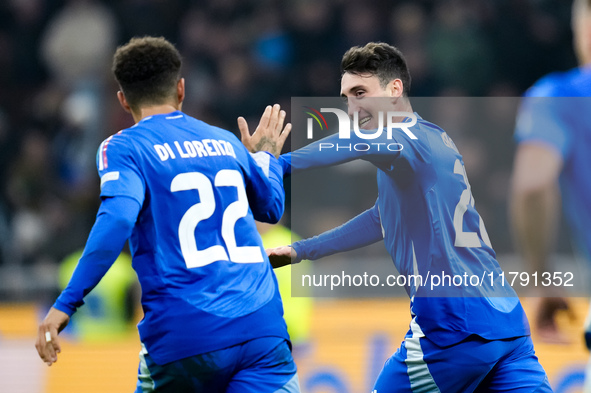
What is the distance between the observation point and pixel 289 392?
11.2 feet

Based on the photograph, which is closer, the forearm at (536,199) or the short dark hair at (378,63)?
the forearm at (536,199)

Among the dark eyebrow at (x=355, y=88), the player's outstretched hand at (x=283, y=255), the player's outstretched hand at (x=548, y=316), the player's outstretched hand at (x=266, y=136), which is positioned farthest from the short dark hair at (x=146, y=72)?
the player's outstretched hand at (x=548, y=316)

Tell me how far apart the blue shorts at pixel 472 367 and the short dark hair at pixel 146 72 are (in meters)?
1.52

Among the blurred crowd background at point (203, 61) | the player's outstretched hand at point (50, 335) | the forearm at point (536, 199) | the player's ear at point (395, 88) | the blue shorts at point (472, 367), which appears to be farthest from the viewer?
the blurred crowd background at point (203, 61)

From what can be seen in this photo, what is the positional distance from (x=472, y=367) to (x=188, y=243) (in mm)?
1292

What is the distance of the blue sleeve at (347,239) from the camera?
13.5 ft

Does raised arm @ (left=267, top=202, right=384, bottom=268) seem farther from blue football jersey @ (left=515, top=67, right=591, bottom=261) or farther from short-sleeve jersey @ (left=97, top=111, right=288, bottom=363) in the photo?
blue football jersey @ (left=515, top=67, right=591, bottom=261)

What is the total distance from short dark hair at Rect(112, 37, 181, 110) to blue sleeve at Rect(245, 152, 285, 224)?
1.52 feet

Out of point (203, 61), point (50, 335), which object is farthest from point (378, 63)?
point (203, 61)

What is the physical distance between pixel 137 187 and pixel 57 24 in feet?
26.6

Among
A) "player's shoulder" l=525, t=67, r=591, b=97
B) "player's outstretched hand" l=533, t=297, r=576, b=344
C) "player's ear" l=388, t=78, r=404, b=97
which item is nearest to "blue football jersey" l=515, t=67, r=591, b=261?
"player's shoulder" l=525, t=67, r=591, b=97

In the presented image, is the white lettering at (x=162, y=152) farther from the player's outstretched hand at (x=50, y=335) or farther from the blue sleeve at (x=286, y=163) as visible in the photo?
the player's outstretched hand at (x=50, y=335)

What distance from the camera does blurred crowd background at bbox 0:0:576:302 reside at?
9.73m

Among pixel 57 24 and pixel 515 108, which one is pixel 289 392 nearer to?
pixel 515 108
